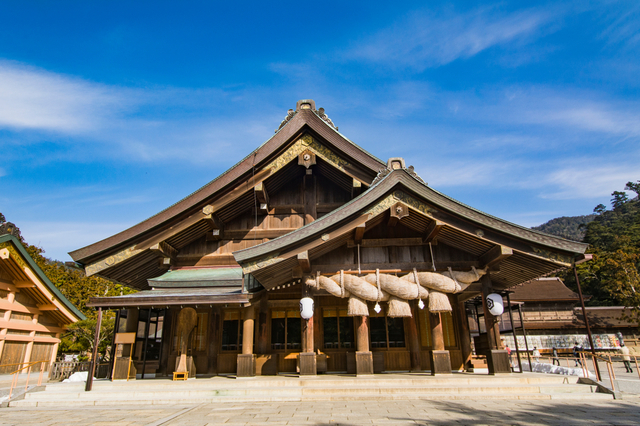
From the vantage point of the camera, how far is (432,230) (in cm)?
878

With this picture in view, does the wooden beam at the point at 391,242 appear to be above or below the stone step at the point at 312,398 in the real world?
above

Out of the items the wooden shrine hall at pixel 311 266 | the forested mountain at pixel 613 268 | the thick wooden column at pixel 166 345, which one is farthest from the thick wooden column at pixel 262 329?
the forested mountain at pixel 613 268

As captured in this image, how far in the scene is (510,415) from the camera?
5.52 m

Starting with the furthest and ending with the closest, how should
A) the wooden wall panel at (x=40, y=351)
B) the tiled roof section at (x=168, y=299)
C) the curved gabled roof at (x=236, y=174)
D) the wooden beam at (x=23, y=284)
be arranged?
1. the wooden wall panel at (x=40, y=351)
2. the wooden beam at (x=23, y=284)
3. the curved gabled roof at (x=236, y=174)
4. the tiled roof section at (x=168, y=299)

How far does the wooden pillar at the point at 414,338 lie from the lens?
10.6 m

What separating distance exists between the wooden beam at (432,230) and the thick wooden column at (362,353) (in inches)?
101

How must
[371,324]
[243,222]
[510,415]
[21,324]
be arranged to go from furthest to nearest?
1. [21,324]
2. [243,222]
3. [371,324]
4. [510,415]

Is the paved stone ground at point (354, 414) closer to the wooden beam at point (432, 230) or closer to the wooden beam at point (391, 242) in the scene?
the wooden beam at point (432, 230)

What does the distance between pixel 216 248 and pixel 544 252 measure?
9.17m

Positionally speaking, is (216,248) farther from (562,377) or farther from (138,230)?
(562,377)

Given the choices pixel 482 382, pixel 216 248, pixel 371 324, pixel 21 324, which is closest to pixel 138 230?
pixel 216 248

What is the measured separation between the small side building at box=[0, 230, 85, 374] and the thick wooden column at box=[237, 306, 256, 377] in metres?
13.3

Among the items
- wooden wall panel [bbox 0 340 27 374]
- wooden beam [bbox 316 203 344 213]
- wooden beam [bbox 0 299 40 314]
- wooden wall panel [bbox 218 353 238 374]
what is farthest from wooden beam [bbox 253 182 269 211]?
wooden wall panel [bbox 0 340 27 374]

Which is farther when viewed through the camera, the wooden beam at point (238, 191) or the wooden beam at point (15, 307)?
the wooden beam at point (15, 307)
